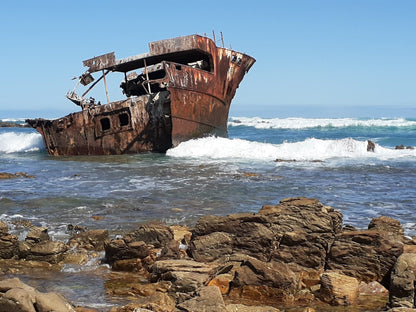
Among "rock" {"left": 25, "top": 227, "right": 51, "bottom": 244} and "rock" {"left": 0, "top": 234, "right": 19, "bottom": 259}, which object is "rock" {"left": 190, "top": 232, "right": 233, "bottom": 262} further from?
"rock" {"left": 0, "top": 234, "right": 19, "bottom": 259}

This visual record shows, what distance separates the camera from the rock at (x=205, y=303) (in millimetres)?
4152

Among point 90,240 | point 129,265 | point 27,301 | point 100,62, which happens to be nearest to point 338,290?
point 129,265

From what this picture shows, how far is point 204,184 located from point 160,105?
283 inches

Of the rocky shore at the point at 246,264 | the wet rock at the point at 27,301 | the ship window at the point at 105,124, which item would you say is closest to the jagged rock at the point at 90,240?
the rocky shore at the point at 246,264

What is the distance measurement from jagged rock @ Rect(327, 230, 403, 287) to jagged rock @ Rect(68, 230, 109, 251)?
3.28 metres

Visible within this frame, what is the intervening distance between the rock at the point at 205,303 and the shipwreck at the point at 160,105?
46.9 feet

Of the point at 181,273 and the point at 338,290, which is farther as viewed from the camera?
the point at 181,273

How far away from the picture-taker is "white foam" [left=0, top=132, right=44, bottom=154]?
28469 mm

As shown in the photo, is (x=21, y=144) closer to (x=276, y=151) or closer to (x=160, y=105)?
(x=160, y=105)

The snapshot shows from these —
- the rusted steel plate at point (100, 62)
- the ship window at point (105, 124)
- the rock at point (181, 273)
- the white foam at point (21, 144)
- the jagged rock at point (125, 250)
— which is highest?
the rusted steel plate at point (100, 62)

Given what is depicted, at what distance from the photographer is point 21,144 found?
28.9 metres

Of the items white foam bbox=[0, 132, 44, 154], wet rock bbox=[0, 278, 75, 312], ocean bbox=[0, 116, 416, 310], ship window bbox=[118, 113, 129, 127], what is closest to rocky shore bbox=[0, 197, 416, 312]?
wet rock bbox=[0, 278, 75, 312]

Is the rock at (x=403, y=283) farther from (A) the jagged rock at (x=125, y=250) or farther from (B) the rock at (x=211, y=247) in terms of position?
(A) the jagged rock at (x=125, y=250)

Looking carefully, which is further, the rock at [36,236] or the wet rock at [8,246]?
the rock at [36,236]
